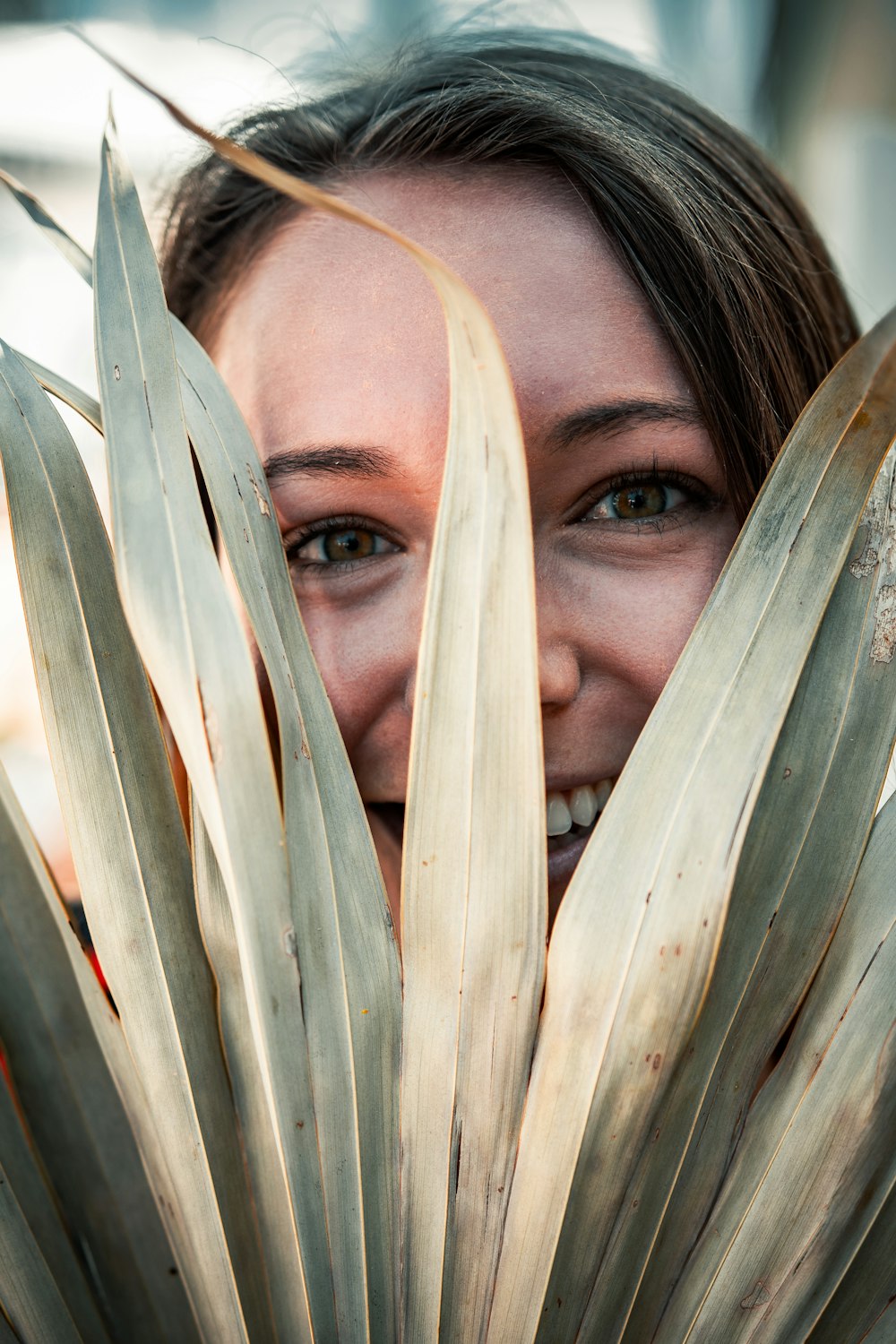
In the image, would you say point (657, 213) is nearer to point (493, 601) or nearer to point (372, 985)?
point (493, 601)

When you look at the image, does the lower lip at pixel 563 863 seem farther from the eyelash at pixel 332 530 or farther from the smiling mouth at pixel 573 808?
the eyelash at pixel 332 530

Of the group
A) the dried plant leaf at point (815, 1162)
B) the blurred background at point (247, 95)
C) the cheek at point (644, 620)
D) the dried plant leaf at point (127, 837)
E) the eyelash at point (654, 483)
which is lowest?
the dried plant leaf at point (815, 1162)

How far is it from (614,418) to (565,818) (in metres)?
0.32

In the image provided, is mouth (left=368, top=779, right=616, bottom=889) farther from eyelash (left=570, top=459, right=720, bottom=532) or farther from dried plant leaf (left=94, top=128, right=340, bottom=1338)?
dried plant leaf (left=94, top=128, right=340, bottom=1338)

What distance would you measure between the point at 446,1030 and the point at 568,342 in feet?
1.45

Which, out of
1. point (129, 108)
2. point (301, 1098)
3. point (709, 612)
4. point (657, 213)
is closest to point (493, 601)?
point (709, 612)

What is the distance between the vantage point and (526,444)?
2.02ft

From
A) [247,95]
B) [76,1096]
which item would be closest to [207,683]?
[76,1096]

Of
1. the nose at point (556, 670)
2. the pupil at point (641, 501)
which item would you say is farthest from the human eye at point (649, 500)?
the nose at point (556, 670)

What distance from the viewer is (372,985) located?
40 cm

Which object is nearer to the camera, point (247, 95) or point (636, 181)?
point (636, 181)

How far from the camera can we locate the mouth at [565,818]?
2.43ft

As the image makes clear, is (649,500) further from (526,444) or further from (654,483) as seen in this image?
(526,444)

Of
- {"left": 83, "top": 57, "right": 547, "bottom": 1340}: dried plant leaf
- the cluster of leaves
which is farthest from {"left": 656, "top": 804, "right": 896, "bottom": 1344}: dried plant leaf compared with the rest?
{"left": 83, "top": 57, "right": 547, "bottom": 1340}: dried plant leaf
